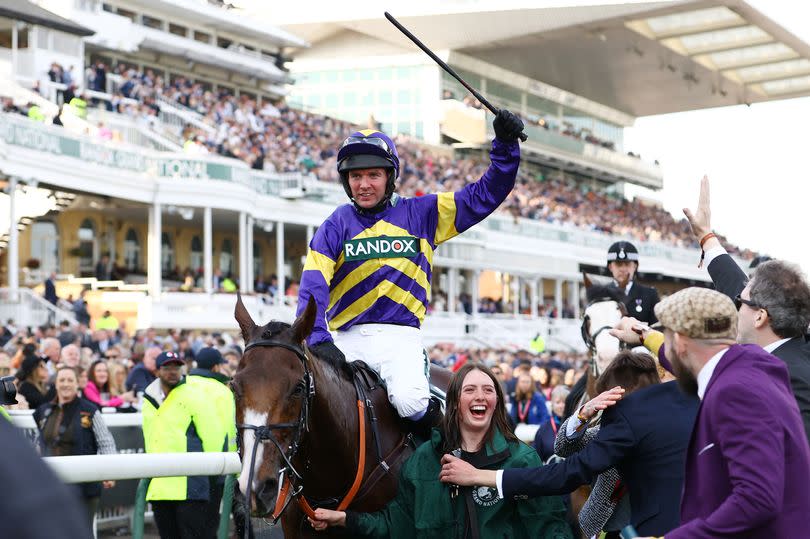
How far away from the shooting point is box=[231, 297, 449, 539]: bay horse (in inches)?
139

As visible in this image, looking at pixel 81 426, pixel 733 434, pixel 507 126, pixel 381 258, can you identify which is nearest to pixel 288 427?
pixel 381 258

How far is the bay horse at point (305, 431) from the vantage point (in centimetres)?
354

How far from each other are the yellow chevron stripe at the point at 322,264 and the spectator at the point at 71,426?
10.8ft

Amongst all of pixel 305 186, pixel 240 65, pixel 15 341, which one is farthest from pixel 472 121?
pixel 15 341

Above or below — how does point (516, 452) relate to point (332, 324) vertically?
below

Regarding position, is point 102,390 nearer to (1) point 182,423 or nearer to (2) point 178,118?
(1) point 182,423

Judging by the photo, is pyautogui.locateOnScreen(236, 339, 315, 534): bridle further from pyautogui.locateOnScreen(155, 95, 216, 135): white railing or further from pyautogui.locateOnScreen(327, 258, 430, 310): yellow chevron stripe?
pyautogui.locateOnScreen(155, 95, 216, 135): white railing

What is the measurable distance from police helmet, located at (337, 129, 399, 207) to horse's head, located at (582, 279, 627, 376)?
4.68 ft

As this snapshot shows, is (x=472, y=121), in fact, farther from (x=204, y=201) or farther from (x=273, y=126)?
(x=204, y=201)

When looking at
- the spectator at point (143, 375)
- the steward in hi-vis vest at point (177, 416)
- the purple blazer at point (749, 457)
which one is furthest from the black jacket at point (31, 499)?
the spectator at point (143, 375)

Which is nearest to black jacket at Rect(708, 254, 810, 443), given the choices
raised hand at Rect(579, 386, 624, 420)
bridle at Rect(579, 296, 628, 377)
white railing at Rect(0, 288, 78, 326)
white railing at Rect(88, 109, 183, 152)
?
raised hand at Rect(579, 386, 624, 420)

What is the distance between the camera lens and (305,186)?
31.0m

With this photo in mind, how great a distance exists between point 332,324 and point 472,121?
48687mm

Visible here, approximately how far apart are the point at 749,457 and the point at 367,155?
241 cm
